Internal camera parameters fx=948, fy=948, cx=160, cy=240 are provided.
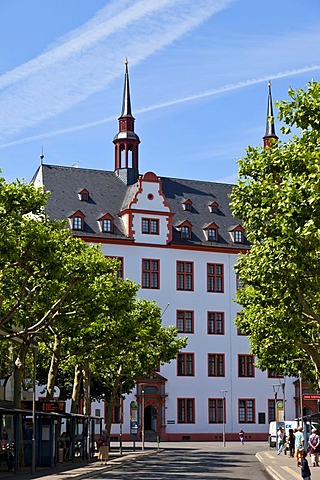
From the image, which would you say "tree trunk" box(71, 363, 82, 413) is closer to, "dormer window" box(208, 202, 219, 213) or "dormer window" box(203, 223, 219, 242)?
"dormer window" box(203, 223, 219, 242)

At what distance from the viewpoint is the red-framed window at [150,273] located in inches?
3873

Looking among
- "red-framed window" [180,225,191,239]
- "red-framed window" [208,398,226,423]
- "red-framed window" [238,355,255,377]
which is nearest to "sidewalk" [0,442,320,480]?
"red-framed window" [208,398,226,423]

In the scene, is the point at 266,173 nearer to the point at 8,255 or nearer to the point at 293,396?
the point at 8,255

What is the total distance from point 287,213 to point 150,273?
234 ft

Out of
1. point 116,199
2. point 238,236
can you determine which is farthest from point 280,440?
point 116,199

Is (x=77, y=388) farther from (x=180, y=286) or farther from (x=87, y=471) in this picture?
(x=180, y=286)

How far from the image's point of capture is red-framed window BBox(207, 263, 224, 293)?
4003 inches

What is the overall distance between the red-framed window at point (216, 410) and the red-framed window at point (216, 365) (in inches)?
107

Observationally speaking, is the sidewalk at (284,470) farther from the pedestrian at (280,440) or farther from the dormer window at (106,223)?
the dormer window at (106,223)

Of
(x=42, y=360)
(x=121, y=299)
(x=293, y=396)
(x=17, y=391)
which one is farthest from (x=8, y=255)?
(x=293, y=396)

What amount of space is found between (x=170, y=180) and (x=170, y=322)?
1844 centimetres

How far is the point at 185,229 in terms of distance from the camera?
10212cm

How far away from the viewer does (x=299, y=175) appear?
100 feet

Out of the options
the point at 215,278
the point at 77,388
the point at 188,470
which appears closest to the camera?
the point at 188,470
